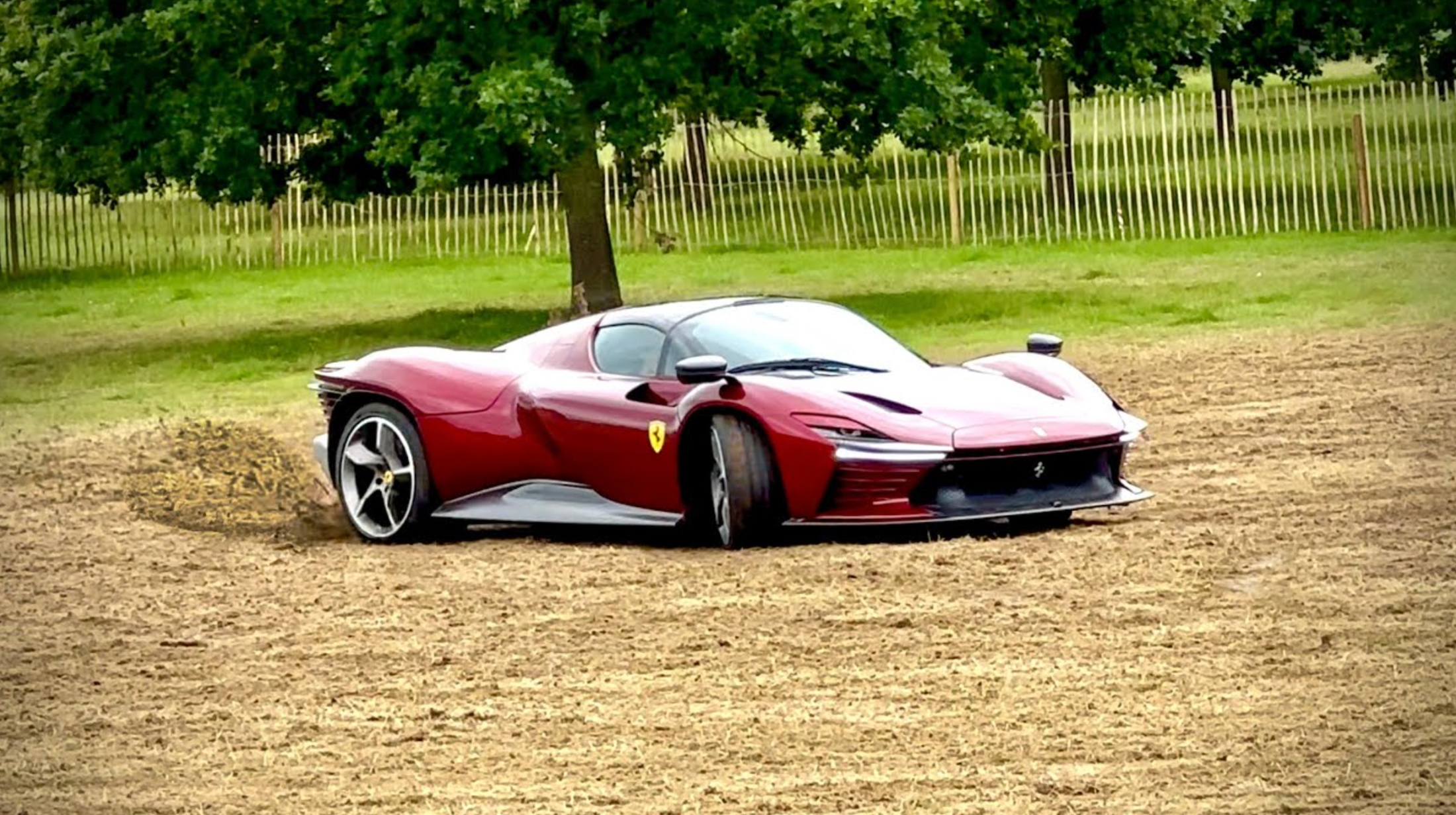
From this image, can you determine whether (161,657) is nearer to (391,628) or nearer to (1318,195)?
(391,628)

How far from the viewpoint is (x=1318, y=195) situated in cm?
3972

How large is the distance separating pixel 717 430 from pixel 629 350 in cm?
121

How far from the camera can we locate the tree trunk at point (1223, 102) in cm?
3731

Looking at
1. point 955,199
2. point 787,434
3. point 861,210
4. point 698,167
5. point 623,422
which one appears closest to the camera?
point 787,434

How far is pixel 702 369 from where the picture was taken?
1256 cm

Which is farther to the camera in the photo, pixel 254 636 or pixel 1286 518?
pixel 1286 518

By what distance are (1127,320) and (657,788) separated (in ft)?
58.7

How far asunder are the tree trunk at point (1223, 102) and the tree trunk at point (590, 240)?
436 inches

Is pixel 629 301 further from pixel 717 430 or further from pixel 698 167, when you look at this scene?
pixel 717 430

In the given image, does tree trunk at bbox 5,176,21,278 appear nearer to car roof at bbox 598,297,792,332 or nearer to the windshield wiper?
car roof at bbox 598,297,792,332

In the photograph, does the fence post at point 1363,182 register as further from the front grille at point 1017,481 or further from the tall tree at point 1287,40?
the front grille at point 1017,481

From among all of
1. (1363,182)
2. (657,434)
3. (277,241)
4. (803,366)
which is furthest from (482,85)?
(277,241)

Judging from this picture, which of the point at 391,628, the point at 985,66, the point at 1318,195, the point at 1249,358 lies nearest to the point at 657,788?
the point at 391,628

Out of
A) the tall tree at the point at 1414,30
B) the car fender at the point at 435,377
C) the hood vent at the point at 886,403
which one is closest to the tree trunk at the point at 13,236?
the tall tree at the point at 1414,30
